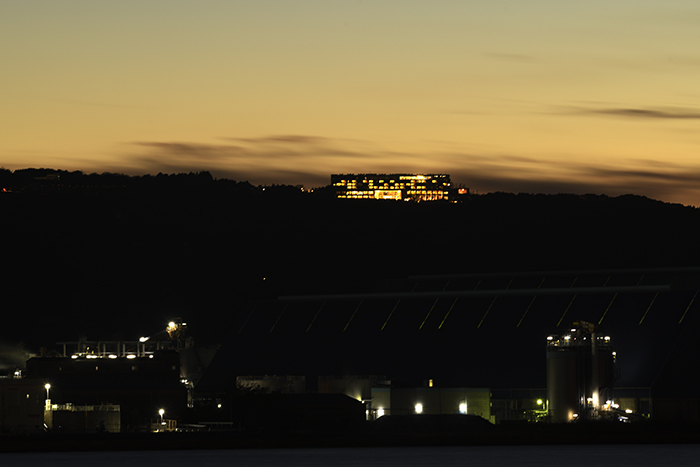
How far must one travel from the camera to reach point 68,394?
5089 inches

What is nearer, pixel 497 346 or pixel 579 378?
pixel 579 378

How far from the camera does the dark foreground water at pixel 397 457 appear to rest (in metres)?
79.0

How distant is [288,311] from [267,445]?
46.8 metres

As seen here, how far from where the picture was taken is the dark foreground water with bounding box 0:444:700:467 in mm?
79000

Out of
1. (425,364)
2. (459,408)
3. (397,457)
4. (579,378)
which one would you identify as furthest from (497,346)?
(397,457)

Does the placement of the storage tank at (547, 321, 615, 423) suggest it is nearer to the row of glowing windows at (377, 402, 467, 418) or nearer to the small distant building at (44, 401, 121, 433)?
the row of glowing windows at (377, 402, 467, 418)

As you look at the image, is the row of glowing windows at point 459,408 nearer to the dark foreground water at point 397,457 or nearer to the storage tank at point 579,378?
the storage tank at point 579,378

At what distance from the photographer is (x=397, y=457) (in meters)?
A: 83.4

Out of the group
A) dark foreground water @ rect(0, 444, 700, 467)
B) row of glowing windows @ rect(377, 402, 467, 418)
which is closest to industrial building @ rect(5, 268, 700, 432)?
row of glowing windows @ rect(377, 402, 467, 418)

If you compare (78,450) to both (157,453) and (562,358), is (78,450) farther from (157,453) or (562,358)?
(562,358)

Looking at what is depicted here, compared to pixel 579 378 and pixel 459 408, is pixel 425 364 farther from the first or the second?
pixel 579 378

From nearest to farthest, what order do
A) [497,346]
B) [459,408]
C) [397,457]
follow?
[397,457] < [459,408] < [497,346]

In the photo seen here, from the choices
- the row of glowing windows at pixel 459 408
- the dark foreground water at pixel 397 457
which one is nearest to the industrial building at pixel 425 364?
the row of glowing windows at pixel 459 408

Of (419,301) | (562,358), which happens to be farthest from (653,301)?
(419,301)
